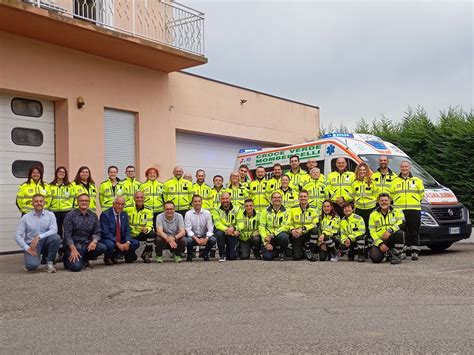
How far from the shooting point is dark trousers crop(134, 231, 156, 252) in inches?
457

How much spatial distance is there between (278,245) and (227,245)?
101 centimetres

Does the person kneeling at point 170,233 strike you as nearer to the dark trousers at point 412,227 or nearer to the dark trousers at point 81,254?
the dark trousers at point 81,254

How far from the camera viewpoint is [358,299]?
7.54 meters

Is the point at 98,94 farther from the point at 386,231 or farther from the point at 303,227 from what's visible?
the point at 386,231

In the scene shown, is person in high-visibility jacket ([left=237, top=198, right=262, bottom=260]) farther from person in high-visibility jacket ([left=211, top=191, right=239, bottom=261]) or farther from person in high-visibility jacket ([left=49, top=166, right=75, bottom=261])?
person in high-visibility jacket ([left=49, top=166, right=75, bottom=261])

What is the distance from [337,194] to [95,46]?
6759mm

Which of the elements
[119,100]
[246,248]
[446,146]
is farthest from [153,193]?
[446,146]

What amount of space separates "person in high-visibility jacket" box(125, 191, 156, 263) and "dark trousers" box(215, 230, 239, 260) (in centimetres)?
128

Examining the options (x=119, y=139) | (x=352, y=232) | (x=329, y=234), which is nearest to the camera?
(x=352, y=232)

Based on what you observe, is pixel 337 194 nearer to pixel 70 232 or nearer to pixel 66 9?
pixel 70 232

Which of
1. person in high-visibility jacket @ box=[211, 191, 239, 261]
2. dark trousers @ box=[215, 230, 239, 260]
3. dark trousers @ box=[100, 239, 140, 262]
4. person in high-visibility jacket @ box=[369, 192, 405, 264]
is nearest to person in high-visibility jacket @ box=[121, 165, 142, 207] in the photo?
dark trousers @ box=[100, 239, 140, 262]

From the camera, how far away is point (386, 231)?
11.0 m

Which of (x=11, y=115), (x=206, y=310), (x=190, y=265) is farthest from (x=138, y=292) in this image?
(x=11, y=115)

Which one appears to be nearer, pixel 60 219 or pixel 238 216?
pixel 60 219
